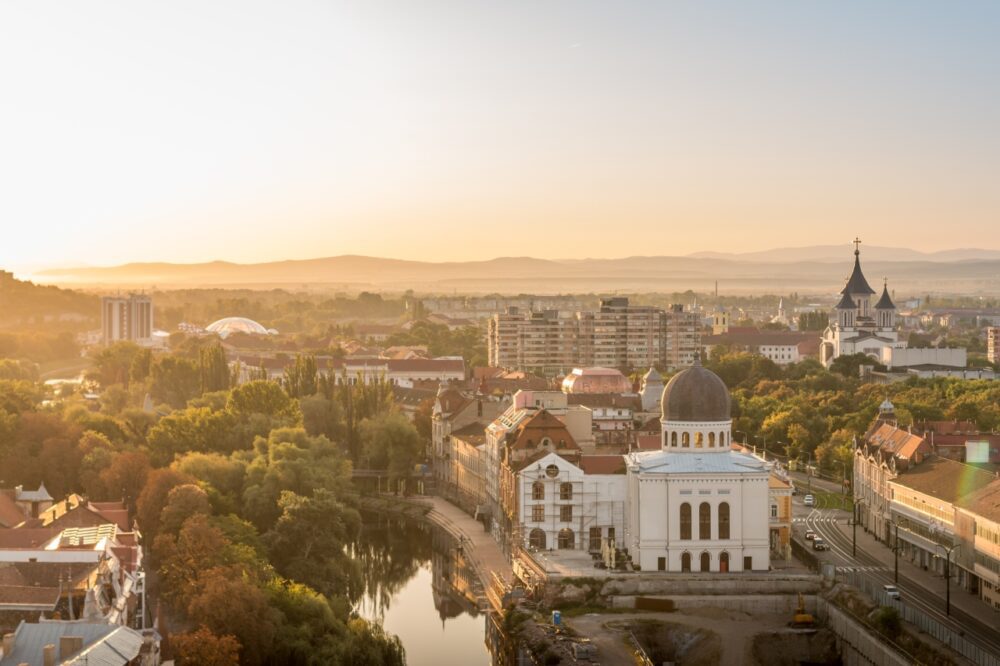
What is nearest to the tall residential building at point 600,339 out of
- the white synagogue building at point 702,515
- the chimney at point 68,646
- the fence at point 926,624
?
the white synagogue building at point 702,515

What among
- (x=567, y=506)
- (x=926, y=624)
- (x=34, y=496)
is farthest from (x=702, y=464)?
(x=34, y=496)

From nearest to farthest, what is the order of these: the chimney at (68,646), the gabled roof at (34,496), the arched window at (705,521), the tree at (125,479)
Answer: the chimney at (68,646), the arched window at (705,521), the gabled roof at (34,496), the tree at (125,479)

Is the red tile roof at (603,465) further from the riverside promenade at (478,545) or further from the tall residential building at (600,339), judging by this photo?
the tall residential building at (600,339)

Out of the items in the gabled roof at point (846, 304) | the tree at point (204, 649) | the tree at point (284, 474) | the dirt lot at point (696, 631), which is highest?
the gabled roof at point (846, 304)

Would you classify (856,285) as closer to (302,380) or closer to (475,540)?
(302,380)

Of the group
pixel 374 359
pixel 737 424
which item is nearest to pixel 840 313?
pixel 374 359

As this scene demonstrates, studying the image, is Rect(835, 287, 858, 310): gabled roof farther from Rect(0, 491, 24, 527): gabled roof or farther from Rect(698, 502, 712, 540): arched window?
Rect(0, 491, 24, 527): gabled roof
